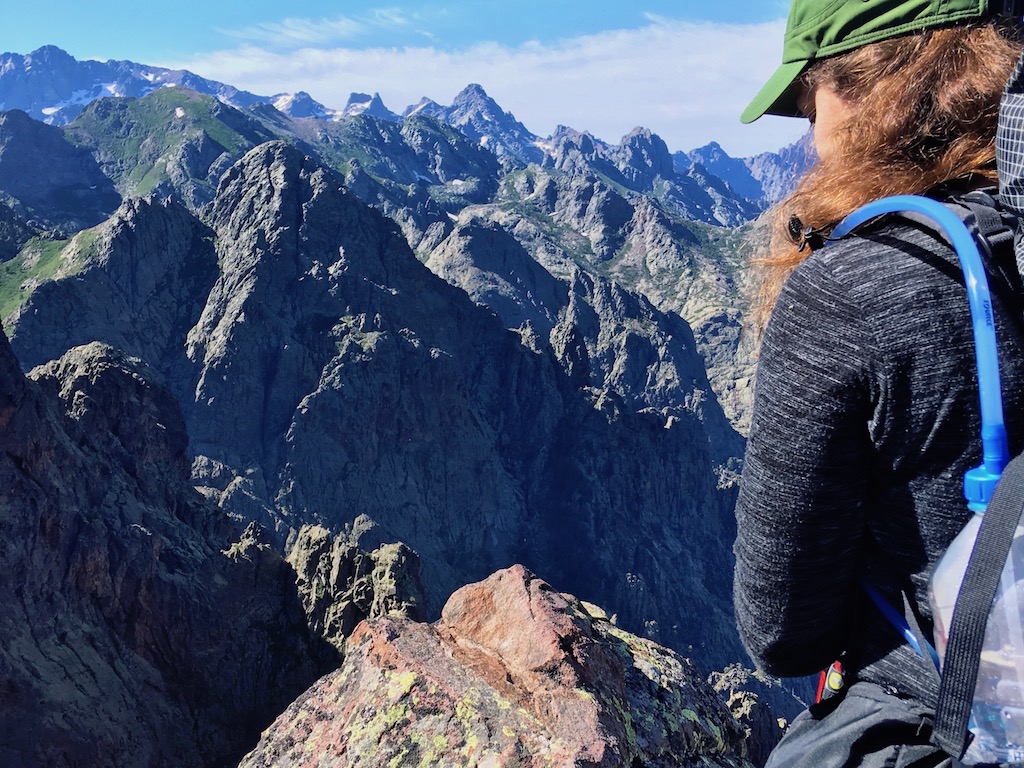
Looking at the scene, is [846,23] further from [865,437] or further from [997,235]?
[865,437]

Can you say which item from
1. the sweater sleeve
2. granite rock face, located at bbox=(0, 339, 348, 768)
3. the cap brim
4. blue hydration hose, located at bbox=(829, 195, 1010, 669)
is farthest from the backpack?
granite rock face, located at bbox=(0, 339, 348, 768)

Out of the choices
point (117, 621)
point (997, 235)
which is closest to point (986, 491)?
point (997, 235)

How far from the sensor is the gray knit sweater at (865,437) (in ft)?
7.13

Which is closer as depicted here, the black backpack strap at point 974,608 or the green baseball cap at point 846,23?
the black backpack strap at point 974,608

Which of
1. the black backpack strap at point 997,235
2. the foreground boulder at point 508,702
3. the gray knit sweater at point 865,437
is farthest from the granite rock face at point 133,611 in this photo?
the black backpack strap at point 997,235

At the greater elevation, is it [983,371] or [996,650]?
[983,371]

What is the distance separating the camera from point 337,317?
336 ft

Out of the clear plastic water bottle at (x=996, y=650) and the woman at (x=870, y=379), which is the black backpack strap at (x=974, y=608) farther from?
the woman at (x=870, y=379)

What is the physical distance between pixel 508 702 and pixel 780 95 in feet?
17.6

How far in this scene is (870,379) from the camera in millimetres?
2248

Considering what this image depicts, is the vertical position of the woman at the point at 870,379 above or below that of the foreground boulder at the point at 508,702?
above

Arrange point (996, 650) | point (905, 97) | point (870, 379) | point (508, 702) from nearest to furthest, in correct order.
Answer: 1. point (996, 650)
2. point (870, 379)
3. point (905, 97)
4. point (508, 702)

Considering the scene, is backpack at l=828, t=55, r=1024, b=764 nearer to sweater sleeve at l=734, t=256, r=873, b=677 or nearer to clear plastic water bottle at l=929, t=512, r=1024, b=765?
clear plastic water bottle at l=929, t=512, r=1024, b=765

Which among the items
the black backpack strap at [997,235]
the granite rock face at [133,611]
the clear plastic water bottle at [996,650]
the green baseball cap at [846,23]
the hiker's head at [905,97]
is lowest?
the granite rock face at [133,611]
